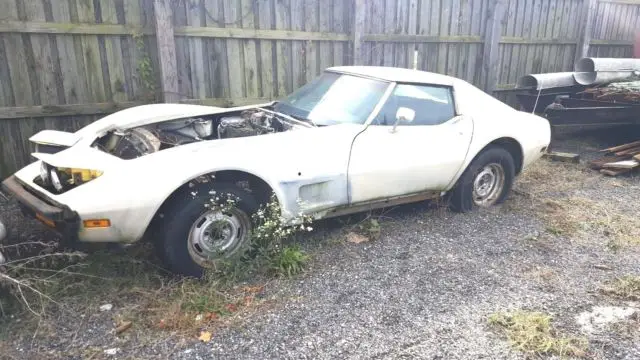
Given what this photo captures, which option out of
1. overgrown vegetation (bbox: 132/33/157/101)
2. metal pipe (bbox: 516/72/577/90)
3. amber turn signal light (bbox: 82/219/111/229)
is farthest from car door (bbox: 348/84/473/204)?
metal pipe (bbox: 516/72/577/90)

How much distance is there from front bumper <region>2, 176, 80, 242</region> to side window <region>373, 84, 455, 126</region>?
2.41m

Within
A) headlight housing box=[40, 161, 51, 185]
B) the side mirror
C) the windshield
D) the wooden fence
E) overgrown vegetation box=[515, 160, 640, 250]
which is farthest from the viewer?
the wooden fence

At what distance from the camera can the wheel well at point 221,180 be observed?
3.26m

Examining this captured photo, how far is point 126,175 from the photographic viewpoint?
303 cm

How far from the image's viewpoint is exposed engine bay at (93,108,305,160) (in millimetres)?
3668

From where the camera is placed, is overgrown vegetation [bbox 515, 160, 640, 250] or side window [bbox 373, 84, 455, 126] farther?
overgrown vegetation [bbox 515, 160, 640, 250]

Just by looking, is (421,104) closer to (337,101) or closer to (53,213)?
(337,101)

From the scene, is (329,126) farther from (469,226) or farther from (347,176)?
(469,226)

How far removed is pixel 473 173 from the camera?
477 cm

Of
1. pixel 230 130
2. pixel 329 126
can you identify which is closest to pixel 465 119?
pixel 329 126

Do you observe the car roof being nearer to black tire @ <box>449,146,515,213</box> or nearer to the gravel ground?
black tire @ <box>449,146,515,213</box>

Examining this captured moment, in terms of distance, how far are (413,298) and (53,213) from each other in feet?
7.82

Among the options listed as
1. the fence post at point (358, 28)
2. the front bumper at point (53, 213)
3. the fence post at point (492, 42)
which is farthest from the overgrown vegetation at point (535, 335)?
the fence post at point (492, 42)

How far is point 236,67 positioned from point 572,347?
194 inches
